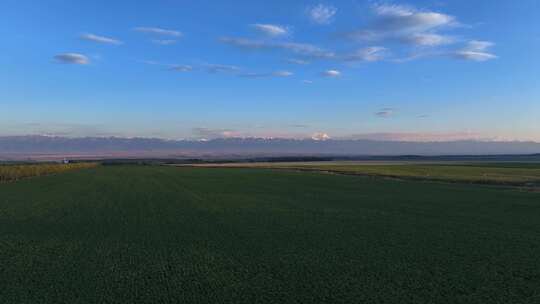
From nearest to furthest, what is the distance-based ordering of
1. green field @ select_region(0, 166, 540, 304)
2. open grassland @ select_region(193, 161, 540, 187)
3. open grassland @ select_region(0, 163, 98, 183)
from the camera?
1. green field @ select_region(0, 166, 540, 304)
2. open grassland @ select_region(193, 161, 540, 187)
3. open grassland @ select_region(0, 163, 98, 183)

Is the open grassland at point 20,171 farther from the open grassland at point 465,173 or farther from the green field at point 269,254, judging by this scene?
the open grassland at point 465,173

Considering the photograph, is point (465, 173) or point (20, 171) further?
point (465, 173)

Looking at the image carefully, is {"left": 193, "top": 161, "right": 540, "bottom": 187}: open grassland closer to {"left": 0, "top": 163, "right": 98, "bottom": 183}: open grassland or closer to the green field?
the green field

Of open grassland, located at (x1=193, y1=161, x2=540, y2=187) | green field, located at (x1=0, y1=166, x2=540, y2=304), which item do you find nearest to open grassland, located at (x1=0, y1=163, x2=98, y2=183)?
green field, located at (x1=0, y1=166, x2=540, y2=304)

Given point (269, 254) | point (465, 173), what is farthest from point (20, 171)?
point (465, 173)

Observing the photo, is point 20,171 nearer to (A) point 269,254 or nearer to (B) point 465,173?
(A) point 269,254

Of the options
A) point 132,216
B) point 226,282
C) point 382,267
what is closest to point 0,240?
point 132,216

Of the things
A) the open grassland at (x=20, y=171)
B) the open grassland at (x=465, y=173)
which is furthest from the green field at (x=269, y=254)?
the open grassland at (x=20, y=171)

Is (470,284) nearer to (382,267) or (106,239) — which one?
(382,267)
